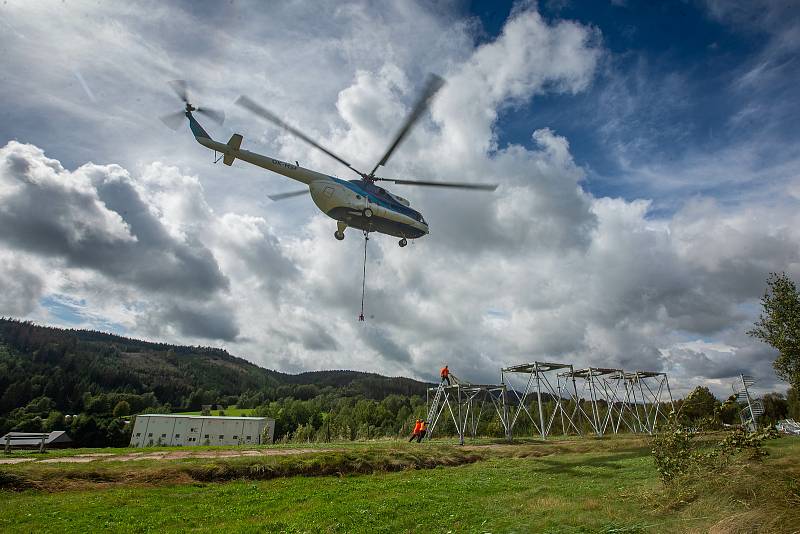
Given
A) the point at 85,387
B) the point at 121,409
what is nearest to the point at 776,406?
the point at 121,409

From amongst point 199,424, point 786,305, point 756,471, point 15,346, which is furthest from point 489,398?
point 15,346

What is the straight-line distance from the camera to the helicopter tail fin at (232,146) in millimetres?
23312

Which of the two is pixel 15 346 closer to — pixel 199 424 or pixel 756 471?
pixel 199 424

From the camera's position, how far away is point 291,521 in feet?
39.6

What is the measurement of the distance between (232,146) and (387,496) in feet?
63.8

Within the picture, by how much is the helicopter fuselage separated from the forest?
19185 mm

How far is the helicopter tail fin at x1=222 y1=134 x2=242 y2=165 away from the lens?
23.3 m

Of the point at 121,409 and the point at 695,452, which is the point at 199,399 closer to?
the point at 121,409

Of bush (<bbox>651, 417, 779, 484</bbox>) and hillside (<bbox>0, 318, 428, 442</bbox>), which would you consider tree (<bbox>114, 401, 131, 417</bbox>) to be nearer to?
hillside (<bbox>0, 318, 428, 442</bbox>)

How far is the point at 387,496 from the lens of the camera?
15320mm

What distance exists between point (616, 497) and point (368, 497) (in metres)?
8.32

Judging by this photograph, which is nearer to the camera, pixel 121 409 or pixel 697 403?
pixel 697 403

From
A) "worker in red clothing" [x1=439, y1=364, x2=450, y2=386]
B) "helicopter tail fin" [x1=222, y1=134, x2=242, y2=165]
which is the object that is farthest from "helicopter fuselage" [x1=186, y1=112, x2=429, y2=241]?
"worker in red clothing" [x1=439, y1=364, x2=450, y2=386]

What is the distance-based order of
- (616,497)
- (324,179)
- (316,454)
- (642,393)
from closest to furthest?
(616,497) → (316,454) → (324,179) → (642,393)
